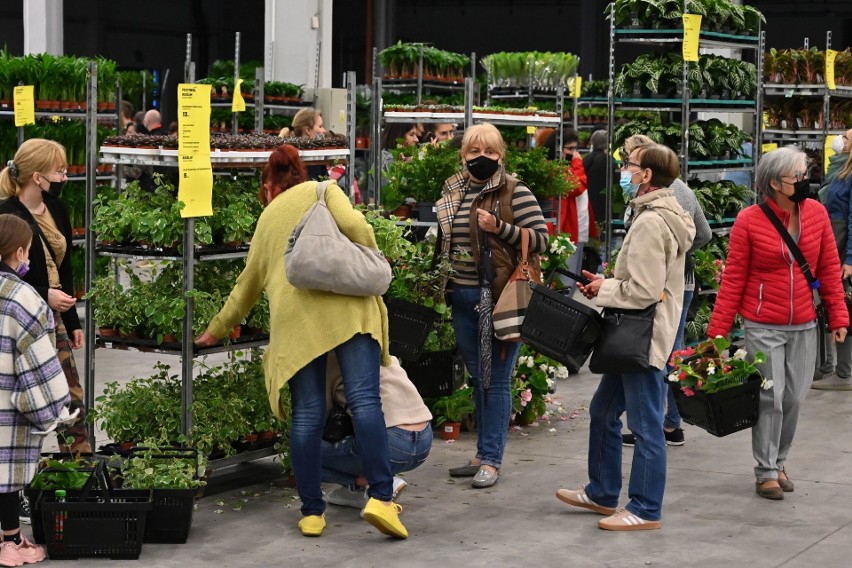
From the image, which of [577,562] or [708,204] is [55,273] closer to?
[577,562]

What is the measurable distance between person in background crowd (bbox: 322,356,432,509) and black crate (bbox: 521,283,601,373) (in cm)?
57

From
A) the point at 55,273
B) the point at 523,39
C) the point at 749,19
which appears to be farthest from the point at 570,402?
the point at 523,39

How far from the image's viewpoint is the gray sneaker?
9062 mm

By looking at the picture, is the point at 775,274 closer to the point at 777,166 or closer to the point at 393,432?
the point at 777,166

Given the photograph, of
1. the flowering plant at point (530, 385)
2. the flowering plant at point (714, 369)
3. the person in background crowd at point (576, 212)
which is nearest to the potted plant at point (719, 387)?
the flowering plant at point (714, 369)

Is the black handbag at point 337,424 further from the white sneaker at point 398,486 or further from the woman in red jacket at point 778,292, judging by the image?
the woman in red jacket at point 778,292

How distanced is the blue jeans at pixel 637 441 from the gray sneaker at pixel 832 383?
3.89 meters

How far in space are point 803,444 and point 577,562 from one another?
8.93 feet

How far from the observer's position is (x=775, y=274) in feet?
19.5

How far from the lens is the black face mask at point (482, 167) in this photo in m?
6.06

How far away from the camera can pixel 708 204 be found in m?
8.65

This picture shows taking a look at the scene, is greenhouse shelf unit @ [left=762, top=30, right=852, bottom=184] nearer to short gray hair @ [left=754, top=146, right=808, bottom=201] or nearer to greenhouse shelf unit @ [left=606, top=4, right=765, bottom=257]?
greenhouse shelf unit @ [left=606, top=4, right=765, bottom=257]

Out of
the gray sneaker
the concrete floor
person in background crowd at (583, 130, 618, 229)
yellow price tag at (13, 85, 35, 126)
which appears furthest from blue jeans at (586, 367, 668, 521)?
person in background crowd at (583, 130, 618, 229)

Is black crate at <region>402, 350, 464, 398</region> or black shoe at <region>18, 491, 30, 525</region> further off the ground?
black crate at <region>402, 350, 464, 398</region>
